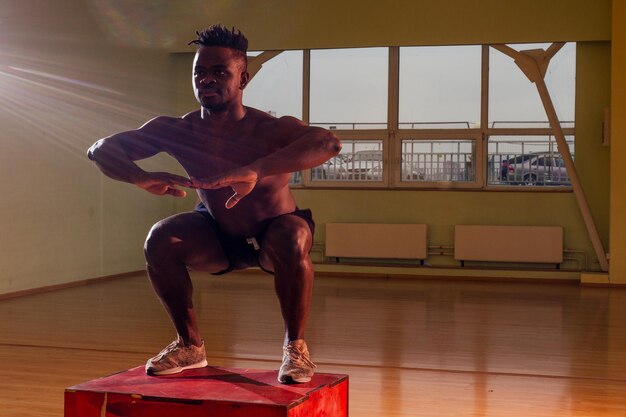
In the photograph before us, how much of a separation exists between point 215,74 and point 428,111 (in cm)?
694

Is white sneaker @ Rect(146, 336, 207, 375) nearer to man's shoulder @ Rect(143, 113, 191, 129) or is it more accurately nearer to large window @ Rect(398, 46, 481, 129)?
man's shoulder @ Rect(143, 113, 191, 129)

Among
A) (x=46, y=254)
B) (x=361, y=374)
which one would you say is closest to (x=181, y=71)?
(x=46, y=254)

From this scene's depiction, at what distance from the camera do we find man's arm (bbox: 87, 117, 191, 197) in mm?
2352

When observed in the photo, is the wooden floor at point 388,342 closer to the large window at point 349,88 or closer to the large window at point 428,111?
the large window at point 428,111

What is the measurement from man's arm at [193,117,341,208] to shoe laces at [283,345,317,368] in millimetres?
453

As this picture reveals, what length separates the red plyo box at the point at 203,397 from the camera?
88.0 inches

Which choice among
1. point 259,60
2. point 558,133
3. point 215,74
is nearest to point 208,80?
point 215,74

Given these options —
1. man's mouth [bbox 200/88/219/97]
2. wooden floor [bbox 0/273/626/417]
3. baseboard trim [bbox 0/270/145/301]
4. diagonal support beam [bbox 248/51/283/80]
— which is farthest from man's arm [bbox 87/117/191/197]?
diagonal support beam [bbox 248/51/283/80]

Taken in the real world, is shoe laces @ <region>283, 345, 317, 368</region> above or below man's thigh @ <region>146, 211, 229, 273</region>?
below

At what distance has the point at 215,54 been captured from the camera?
2504 millimetres

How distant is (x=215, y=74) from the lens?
251cm

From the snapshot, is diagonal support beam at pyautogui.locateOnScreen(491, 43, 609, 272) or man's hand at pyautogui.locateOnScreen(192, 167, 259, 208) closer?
man's hand at pyautogui.locateOnScreen(192, 167, 259, 208)

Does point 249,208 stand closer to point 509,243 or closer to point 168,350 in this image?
point 168,350

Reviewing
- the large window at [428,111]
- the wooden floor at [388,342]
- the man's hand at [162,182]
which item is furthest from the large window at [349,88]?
the man's hand at [162,182]
